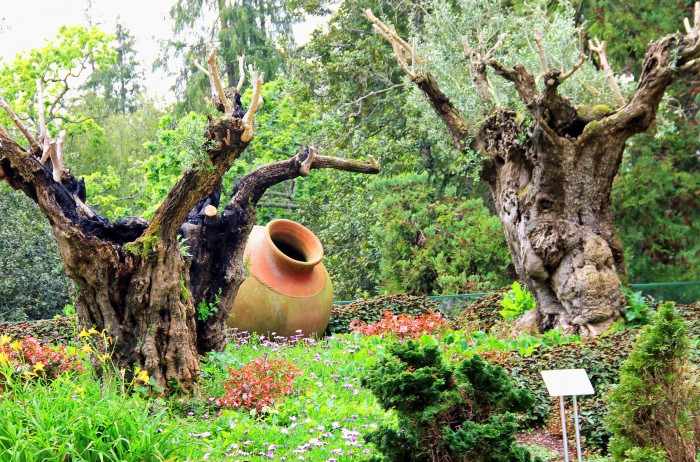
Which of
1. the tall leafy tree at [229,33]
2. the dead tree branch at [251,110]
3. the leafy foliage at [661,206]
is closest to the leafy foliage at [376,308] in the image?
the leafy foliage at [661,206]

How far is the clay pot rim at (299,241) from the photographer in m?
10.3

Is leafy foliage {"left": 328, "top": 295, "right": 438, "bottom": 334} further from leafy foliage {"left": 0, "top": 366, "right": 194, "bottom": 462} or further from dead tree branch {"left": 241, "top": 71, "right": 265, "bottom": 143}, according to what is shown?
leafy foliage {"left": 0, "top": 366, "right": 194, "bottom": 462}

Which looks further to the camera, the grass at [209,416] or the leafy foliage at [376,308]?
the leafy foliage at [376,308]

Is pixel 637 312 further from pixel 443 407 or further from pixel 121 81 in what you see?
pixel 121 81

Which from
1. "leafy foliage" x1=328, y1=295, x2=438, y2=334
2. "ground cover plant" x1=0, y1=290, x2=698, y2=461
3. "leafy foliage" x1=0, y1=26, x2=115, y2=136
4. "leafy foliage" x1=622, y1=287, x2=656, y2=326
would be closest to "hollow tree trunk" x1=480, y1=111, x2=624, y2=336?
"leafy foliage" x1=622, y1=287, x2=656, y2=326

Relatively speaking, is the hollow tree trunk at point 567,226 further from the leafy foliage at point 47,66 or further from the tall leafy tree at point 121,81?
the tall leafy tree at point 121,81

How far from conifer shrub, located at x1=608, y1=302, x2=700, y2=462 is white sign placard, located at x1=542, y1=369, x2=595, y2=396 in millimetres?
170

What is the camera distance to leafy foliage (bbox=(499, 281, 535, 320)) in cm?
1053

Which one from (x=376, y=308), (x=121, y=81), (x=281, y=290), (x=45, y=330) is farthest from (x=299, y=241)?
(x=121, y=81)

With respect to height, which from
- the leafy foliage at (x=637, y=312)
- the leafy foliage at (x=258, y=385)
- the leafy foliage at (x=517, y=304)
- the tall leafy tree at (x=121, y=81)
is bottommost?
the leafy foliage at (x=258, y=385)

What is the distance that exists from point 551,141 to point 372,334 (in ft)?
10.1

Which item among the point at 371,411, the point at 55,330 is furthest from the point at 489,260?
the point at 371,411

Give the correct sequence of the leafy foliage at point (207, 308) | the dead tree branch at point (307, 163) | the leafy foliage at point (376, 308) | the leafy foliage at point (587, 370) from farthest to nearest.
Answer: the leafy foliage at point (376, 308)
the dead tree branch at point (307, 163)
the leafy foliage at point (207, 308)
the leafy foliage at point (587, 370)

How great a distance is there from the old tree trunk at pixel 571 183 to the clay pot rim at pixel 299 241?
2465 millimetres
